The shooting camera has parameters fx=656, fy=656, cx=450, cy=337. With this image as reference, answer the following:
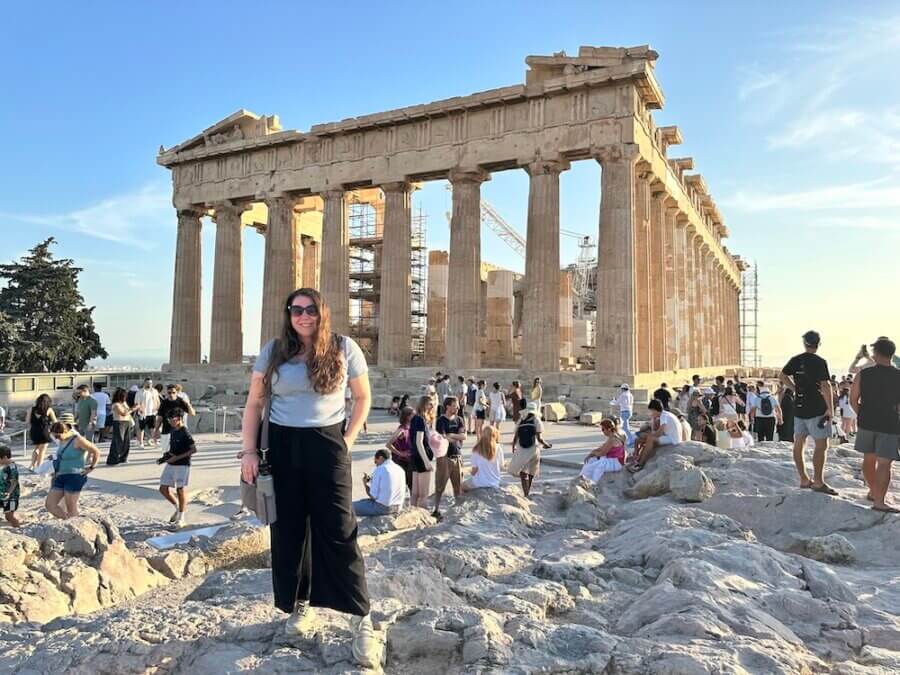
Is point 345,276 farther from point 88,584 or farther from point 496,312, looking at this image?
point 88,584

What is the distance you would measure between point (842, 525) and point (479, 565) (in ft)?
13.0

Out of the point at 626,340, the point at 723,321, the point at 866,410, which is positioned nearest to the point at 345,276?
the point at 626,340

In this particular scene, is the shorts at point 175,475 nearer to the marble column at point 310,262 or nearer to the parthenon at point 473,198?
the parthenon at point 473,198

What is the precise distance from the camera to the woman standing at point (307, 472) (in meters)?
3.62

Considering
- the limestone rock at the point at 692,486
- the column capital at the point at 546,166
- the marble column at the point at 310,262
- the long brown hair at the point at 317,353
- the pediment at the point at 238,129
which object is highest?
the pediment at the point at 238,129

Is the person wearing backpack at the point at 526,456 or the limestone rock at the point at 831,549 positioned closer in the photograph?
the limestone rock at the point at 831,549

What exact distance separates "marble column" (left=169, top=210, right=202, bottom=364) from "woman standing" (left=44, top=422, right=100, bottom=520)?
2696 cm

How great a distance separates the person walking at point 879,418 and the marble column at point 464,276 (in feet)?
62.3

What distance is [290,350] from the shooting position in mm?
3748

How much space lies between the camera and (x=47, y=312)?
40.8 meters

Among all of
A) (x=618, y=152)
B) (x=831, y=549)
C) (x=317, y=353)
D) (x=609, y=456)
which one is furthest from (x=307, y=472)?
(x=618, y=152)

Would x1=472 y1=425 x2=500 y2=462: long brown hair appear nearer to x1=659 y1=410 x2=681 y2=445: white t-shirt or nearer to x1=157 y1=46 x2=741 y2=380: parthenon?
x1=659 y1=410 x2=681 y2=445: white t-shirt

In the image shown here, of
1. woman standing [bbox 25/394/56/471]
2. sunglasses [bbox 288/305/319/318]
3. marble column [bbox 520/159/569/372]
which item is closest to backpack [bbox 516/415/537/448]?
sunglasses [bbox 288/305/319/318]

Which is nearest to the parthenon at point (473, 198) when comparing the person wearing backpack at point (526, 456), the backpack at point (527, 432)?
the backpack at point (527, 432)
